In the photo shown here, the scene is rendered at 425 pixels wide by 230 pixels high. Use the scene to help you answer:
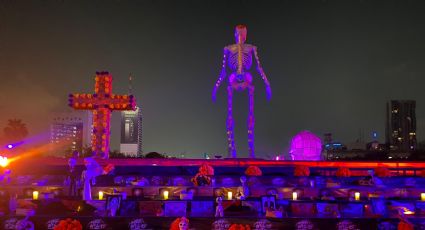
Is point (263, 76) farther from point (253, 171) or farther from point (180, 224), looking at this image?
point (180, 224)

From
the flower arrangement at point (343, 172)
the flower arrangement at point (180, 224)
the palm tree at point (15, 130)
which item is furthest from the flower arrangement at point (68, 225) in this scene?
the palm tree at point (15, 130)

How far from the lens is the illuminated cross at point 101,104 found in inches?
851

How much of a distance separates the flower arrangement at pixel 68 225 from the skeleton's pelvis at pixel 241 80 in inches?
568

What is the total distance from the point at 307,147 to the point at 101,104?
10.6 m

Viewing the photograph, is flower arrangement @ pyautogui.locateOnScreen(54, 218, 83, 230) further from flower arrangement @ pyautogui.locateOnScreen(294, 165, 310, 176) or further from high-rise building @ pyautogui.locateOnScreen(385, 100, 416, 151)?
high-rise building @ pyautogui.locateOnScreen(385, 100, 416, 151)

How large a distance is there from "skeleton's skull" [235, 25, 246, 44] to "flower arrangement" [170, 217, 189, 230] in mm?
14687

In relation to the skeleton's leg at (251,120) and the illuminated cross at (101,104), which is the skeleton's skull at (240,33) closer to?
the skeleton's leg at (251,120)

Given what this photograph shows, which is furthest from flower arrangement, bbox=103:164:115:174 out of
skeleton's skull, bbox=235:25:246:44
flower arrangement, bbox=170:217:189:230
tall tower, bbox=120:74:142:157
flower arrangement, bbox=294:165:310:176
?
tall tower, bbox=120:74:142:157

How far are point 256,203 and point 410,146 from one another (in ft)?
316

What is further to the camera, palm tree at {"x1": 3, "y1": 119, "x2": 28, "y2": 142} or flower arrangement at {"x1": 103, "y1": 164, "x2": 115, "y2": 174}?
palm tree at {"x1": 3, "y1": 119, "x2": 28, "y2": 142}

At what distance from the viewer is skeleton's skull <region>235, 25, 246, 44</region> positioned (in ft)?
72.1

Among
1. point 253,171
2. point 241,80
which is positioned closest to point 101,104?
point 241,80

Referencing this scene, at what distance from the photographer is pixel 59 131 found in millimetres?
102250

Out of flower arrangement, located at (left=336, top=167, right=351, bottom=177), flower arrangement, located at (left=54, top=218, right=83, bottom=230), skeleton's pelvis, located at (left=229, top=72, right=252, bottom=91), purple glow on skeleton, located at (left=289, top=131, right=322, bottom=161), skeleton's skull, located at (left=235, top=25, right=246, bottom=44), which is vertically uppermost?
skeleton's skull, located at (left=235, top=25, right=246, bottom=44)
